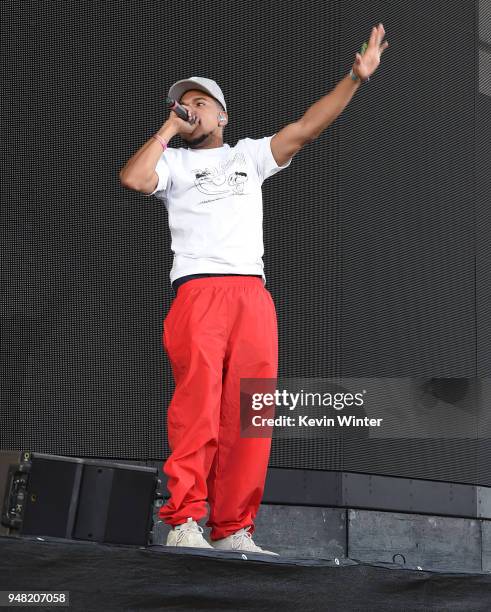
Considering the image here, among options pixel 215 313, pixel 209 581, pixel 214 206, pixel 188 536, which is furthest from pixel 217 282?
pixel 209 581

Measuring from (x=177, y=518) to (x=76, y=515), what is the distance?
274 mm

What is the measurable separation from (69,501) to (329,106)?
1.14m

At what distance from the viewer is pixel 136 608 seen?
6.75 feet

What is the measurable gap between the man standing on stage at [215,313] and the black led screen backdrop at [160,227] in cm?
136

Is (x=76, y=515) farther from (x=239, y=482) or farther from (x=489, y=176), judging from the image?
(x=489, y=176)

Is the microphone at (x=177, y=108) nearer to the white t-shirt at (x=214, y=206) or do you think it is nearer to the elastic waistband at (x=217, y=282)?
the white t-shirt at (x=214, y=206)

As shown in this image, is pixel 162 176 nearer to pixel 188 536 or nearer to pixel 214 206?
pixel 214 206

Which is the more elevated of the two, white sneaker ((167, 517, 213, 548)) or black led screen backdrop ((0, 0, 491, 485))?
black led screen backdrop ((0, 0, 491, 485))

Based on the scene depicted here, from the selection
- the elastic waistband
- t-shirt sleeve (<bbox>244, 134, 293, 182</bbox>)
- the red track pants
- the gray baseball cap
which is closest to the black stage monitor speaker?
the red track pants

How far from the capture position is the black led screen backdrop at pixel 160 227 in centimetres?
398

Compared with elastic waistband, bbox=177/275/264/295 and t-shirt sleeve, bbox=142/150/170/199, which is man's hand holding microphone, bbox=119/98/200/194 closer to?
t-shirt sleeve, bbox=142/150/170/199

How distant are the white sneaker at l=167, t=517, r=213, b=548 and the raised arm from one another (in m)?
0.95

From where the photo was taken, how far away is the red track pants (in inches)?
97.3

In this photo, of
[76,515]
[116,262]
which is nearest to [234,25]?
[116,262]
